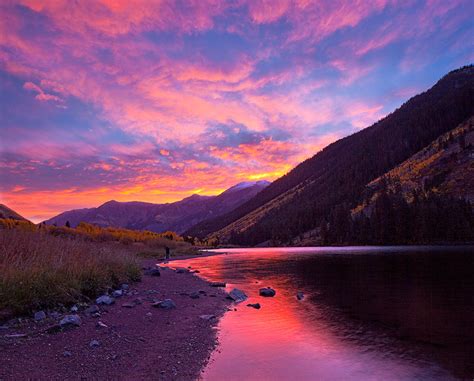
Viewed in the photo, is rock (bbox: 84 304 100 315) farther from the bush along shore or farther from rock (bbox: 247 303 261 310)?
rock (bbox: 247 303 261 310)

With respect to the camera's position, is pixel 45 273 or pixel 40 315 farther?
pixel 45 273

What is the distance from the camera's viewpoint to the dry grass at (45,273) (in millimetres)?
12453

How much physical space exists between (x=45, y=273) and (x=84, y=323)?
297 cm

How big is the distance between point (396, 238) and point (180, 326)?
156m

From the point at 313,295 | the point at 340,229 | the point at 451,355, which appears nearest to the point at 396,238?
the point at 340,229

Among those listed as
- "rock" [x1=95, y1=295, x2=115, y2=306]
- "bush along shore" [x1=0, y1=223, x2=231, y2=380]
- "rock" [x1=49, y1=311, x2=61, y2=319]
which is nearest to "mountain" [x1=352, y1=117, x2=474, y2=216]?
"bush along shore" [x1=0, y1=223, x2=231, y2=380]

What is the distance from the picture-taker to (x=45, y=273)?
14.0 metres

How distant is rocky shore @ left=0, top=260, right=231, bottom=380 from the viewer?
351 inches

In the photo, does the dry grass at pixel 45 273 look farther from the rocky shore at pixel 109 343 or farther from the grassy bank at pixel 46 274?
the rocky shore at pixel 109 343

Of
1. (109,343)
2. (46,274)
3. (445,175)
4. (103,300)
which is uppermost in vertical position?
(445,175)

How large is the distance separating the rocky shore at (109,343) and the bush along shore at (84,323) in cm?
2

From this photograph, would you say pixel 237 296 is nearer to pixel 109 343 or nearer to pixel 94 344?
pixel 109 343

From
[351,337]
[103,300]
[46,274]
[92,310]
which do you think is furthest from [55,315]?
[351,337]

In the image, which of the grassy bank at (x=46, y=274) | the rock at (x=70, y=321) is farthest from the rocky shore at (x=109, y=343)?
the grassy bank at (x=46, y=274)
